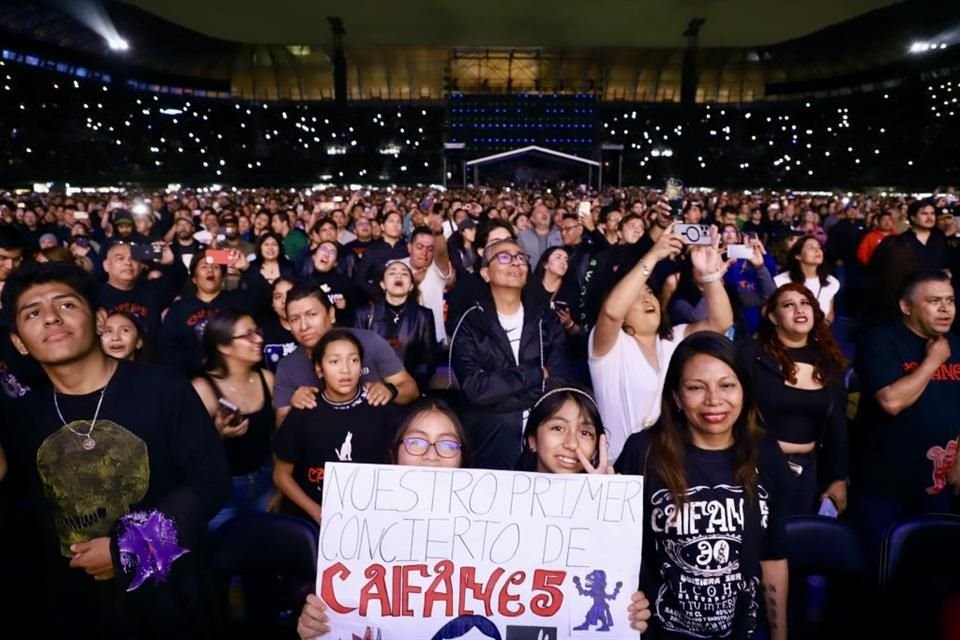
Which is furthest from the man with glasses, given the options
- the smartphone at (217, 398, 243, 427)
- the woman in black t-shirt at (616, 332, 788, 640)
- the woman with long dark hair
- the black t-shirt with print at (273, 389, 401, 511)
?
the woman with long dark hair

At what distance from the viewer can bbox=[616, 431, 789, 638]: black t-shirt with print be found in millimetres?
2322

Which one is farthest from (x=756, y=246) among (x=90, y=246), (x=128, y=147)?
(x=128, y=147)

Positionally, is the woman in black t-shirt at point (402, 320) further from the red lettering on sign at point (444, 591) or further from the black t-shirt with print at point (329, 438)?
the red lettering on sign at point (444, 591)

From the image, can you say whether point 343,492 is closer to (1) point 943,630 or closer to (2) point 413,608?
(2) point 413,608

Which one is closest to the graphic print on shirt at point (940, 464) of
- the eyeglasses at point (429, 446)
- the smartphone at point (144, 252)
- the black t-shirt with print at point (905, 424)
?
the black t-shirt with print at point (905, 424)

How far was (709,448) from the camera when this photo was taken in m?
2.48

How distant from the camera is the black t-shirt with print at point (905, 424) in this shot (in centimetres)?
355

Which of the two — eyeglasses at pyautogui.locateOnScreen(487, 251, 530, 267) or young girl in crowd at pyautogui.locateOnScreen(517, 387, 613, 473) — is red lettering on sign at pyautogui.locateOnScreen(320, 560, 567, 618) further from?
eyeglasses at pyautogui.locateOnScreen(487, 251, 530, 267)

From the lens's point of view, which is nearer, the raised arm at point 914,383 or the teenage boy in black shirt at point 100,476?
the teenage boy in black shirt at point 100,476

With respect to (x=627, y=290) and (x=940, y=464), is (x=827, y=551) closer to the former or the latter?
(x=940, y=464)

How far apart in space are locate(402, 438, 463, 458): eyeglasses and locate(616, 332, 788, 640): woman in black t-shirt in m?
0.66

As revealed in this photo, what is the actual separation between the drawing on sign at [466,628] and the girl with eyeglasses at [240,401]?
6.42 feet

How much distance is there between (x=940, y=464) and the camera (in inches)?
139

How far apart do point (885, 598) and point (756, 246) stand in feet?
12.7
